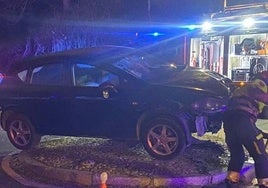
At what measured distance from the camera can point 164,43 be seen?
18.8 metres

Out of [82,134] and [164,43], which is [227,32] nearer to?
[164,43]

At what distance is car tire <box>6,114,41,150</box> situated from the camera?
23.2 ft

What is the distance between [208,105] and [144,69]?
1.41 m

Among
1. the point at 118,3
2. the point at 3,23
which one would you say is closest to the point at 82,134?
the point at 3,23

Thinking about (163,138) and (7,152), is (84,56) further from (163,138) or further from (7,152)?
(7,152)

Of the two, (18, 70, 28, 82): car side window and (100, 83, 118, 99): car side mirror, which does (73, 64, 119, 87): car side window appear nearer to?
(100, 83, 118, 99): car side mirror

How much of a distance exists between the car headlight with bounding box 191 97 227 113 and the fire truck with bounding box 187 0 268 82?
274 inches

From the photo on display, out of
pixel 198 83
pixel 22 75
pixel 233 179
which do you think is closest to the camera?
pixel 233 179

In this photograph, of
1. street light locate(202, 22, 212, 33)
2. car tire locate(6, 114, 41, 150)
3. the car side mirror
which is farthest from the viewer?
street light locate(202, 22, 212, 33)

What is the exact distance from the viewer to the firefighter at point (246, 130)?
4.57 m

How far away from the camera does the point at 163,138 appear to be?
19.7 ft

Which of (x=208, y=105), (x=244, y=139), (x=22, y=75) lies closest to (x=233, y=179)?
(x=244, y=139)

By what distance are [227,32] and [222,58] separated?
1.09 metres

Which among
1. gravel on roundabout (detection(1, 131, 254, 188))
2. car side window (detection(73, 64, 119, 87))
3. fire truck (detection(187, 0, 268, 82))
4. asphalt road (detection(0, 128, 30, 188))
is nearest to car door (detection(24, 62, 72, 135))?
car side window (detection(73, 64, 119, 87))
